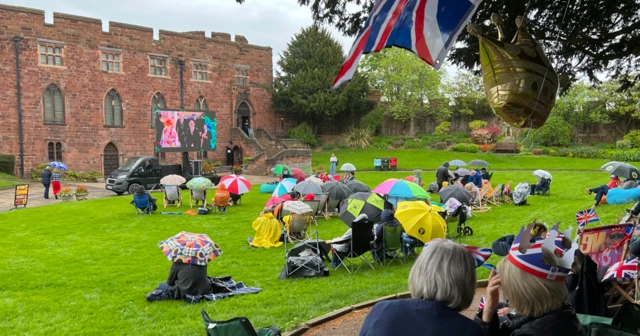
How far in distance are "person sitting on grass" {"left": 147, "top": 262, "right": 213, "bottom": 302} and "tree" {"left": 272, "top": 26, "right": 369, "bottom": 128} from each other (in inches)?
1291

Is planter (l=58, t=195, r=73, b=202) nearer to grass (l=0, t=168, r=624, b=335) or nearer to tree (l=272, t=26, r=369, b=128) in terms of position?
grass (l=0, t=168, r=624, b=335)

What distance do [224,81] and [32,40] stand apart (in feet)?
44.2

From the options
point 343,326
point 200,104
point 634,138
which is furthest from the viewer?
point 200,104

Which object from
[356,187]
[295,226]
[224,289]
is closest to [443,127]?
[356,187]

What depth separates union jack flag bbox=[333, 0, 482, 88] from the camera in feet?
11.8

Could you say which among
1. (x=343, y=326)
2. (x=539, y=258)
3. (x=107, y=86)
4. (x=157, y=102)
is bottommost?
(x=343, y=326)

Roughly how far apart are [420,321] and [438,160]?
31781 mm

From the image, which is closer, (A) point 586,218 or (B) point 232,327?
(B) point 232,327

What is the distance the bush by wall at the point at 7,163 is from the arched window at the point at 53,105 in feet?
10.3

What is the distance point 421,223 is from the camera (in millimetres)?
7676

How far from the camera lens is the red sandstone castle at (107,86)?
2775cm

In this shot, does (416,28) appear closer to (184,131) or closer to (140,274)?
(140,274)

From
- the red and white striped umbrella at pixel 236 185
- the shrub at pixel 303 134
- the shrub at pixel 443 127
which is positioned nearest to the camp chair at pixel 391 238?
the red and white striped umbrella at pixel 236 185

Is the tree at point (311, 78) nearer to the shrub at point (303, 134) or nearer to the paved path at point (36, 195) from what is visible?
the shrub at point (303, 134)
